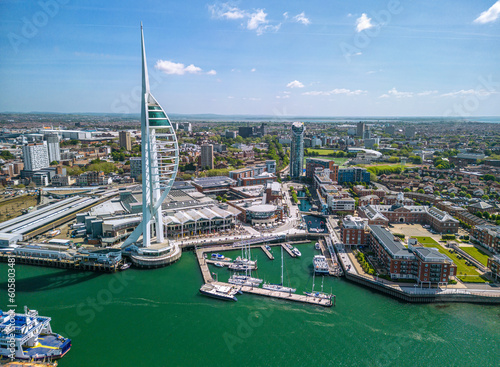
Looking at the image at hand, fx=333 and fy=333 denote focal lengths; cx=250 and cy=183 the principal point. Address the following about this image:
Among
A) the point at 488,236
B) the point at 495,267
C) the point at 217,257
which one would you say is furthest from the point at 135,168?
the point at 495,267

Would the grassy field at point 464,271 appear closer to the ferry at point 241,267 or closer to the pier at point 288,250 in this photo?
the pier at point 288,250

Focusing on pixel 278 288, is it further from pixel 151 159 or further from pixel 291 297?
pixel 151 159

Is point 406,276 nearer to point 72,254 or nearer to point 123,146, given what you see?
point 72,254

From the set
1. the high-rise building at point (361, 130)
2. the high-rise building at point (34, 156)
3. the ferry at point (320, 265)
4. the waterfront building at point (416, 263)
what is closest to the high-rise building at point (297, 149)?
the waterfront building at point (416, 263)

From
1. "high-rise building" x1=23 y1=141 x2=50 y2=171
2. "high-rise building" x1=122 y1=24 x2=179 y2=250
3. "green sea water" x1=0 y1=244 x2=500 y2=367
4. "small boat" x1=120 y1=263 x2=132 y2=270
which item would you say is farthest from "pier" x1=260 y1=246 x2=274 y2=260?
"high-rise building" x1=23 y1=141 x2=50 y2=171

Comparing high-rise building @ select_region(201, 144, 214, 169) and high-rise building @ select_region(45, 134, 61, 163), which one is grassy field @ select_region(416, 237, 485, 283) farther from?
high-rise building @ select_region(45, 134, 61, 163)

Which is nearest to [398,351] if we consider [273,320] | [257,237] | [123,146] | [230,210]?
[273,320]
